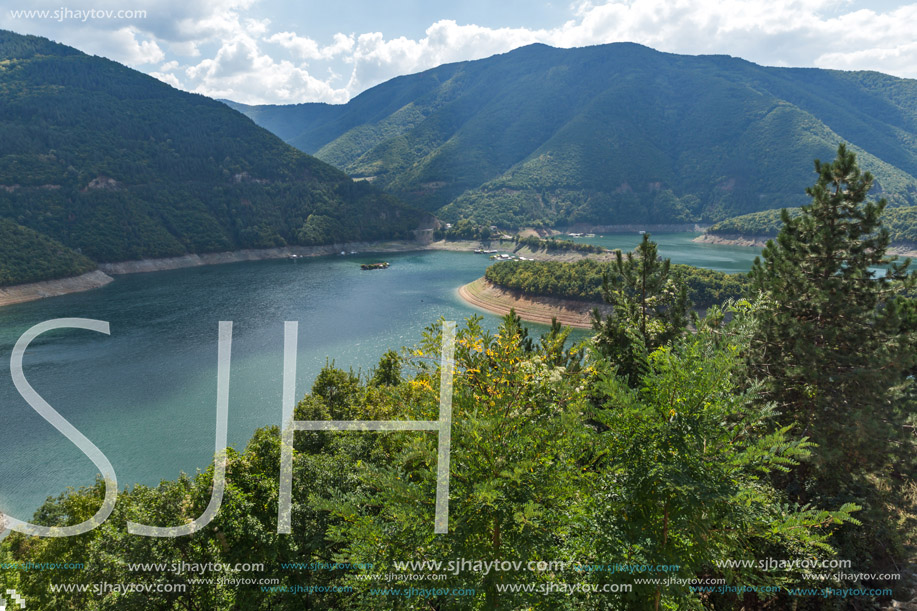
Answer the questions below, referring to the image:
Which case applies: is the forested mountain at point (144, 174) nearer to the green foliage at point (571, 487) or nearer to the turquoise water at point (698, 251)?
the turquoise water at point (698, 251)

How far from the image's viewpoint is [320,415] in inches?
951

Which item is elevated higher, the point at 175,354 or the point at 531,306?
the point at 531,306

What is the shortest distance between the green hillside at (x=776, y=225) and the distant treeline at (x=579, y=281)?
41454 mm

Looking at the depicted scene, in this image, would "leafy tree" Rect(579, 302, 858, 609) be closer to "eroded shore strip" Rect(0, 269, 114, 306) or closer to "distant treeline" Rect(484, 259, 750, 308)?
"distant treeline" Rect(484, 259, 750, 308)

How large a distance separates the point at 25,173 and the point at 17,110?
37.7m

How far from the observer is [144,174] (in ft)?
463

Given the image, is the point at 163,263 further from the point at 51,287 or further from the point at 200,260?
the point at 51,287

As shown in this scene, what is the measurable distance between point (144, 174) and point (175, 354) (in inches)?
4650

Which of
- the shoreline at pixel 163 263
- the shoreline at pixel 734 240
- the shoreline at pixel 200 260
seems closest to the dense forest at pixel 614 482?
the shoreline at pixel 163 263

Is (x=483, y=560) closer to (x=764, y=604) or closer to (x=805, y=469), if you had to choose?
(x=764, y=604)

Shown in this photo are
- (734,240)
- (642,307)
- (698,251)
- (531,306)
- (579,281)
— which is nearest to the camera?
(642,307)

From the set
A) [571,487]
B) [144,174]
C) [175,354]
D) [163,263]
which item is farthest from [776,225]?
[144,174]

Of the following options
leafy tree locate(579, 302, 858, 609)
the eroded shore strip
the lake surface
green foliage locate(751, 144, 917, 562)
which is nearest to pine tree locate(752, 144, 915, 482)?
green foliage locate(751, 144, 917, 562)

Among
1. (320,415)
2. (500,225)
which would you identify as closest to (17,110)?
(500,225)
